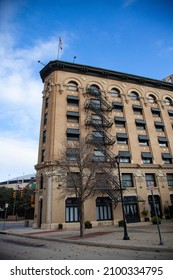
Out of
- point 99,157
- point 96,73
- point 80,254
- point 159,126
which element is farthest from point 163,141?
point 80,254

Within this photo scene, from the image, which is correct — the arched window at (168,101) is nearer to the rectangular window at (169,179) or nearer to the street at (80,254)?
the rectangular window at (169,179)

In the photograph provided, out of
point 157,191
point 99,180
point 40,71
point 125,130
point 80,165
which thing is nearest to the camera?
point 80,165

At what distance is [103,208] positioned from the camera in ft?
83.5

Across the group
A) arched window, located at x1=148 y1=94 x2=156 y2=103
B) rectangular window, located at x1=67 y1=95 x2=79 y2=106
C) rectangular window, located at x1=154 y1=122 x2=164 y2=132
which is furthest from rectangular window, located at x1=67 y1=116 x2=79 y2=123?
arched window, located at x1=148 y1=94 x2=156 y2=103

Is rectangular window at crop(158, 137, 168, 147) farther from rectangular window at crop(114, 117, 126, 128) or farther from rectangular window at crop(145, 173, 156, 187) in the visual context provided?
rectangular window at crop(114, 117, 126, 128)

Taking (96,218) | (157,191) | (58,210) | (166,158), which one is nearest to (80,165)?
(58,210)

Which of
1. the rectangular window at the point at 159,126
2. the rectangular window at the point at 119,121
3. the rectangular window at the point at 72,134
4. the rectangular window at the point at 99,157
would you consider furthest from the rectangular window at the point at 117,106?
the rectangular window at the point at 99,157

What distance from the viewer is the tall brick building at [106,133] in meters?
24.5

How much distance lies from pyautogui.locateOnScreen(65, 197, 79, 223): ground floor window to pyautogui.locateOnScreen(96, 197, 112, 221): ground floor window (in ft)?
9.86

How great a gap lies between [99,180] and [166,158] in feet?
57.3

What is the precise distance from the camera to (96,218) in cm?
2434

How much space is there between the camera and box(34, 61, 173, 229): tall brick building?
24516 mm
